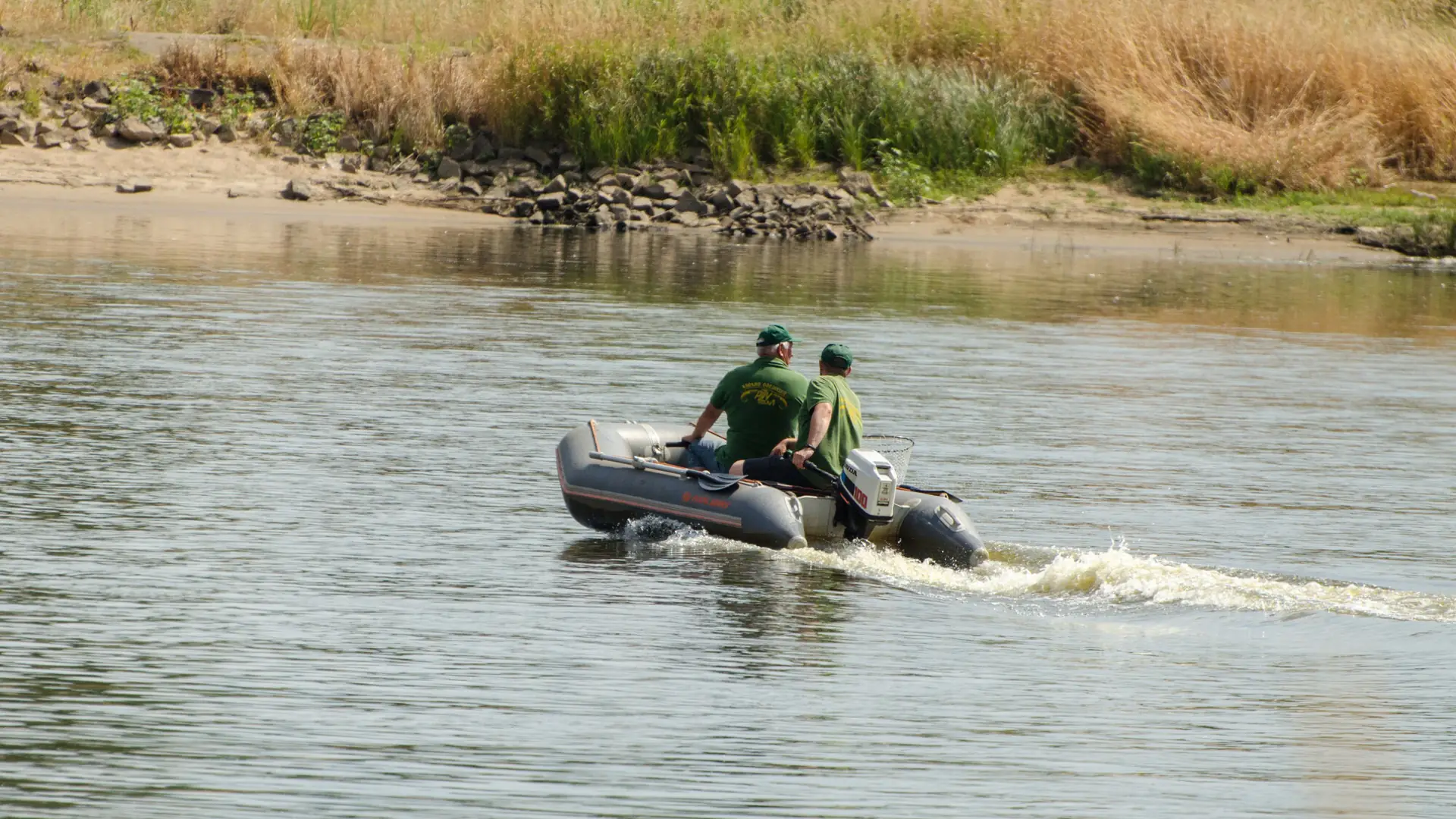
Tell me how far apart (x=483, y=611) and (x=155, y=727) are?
218 cm

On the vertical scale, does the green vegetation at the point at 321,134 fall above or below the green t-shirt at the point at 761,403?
above

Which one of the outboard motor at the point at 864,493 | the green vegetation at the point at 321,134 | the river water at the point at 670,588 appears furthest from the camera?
the green vegetation at the point at 321,134

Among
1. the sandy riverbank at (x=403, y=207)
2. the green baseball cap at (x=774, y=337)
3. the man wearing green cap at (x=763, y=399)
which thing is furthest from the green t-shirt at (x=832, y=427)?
the sandy riverbank at (x=403, y=207)

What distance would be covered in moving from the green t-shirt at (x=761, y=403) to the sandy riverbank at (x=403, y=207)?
18.6 metres

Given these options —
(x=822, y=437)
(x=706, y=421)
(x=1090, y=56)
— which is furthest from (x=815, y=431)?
(x=1090, y=56)

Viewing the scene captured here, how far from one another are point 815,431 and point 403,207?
21290 millimetres

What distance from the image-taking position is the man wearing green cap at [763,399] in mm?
11477

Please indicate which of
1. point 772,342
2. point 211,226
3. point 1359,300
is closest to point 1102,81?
point 1359,300

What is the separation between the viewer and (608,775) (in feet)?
22.3

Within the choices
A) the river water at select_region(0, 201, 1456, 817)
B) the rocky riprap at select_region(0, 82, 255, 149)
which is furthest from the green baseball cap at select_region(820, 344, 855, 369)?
the rocky riprap at select_region(0, 82, 255, 149)

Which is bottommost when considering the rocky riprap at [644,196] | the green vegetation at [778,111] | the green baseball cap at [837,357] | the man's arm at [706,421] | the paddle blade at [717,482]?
the paddle blade at [717,482]

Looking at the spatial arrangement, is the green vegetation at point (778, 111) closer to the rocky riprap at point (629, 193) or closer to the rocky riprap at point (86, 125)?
the rocky riprap at point (629, 193)

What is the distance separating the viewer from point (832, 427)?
11297 millimetres

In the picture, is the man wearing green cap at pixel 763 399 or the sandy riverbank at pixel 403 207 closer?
the man wearing green cap at pixel 763 399
